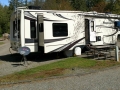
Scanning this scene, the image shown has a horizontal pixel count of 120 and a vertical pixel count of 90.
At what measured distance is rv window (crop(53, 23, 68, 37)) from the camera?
14.0 meters

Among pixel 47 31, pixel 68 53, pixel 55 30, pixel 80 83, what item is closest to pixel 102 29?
pixel 68 53

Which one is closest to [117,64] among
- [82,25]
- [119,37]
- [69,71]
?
[69,71]

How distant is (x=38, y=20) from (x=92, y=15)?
4.28m

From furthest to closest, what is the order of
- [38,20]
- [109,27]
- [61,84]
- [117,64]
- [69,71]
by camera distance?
[109,27], [38,20], [117,64], [69,71], [61,84]

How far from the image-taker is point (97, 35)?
16250 millimetres

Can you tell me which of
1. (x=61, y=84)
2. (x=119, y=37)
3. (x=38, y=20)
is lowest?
(x=61, y=84)

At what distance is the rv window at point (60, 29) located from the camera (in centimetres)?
1400

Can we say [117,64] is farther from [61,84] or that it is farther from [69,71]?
[61,84]

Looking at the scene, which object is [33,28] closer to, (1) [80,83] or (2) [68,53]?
(2) [68,53]

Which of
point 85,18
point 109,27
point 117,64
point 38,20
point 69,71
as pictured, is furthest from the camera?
point 109,27

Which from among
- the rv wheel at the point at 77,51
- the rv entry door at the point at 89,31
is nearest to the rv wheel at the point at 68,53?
the rv wheel at the point at 77,51

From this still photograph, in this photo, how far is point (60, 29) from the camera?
14.2m

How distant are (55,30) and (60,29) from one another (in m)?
0.38

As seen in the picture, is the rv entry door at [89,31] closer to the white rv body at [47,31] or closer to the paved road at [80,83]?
the white rv body at [47,31]
